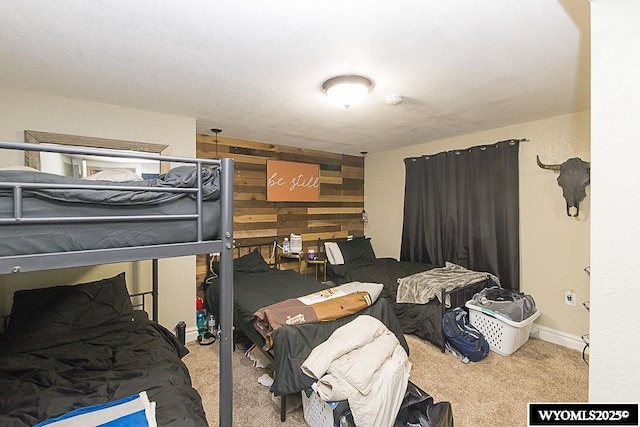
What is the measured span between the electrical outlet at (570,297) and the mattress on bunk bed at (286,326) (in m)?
1.75

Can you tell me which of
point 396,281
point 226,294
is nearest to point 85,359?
point 226,294

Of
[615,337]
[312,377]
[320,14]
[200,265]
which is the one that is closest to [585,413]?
[615,337]

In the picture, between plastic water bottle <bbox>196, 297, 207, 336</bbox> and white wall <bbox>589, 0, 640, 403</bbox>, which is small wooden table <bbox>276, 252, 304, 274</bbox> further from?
white wall <bbox>589, 0, 640, 403</bbox>

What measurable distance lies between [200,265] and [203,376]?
4.63ft

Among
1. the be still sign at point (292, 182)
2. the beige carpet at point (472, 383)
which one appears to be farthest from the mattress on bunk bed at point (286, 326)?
the be still sign at point (292, 182)

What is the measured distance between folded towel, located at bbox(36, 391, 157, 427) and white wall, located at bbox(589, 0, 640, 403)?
1.54 m

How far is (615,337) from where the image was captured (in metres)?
0.89

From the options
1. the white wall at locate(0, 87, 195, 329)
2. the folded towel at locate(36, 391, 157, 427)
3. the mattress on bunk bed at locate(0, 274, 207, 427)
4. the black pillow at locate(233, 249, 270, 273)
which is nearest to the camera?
the folded towel at locate(36, 391, 157, 427)

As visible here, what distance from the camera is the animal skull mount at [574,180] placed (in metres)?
2.72

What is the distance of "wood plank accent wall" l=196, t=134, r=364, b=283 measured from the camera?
383 centimetres


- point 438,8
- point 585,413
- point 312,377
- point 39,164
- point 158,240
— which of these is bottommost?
point 312,377

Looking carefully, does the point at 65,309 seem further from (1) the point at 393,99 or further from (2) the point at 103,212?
(1) the point at 393,99

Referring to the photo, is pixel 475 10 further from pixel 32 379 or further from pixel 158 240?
pixel 32 379
